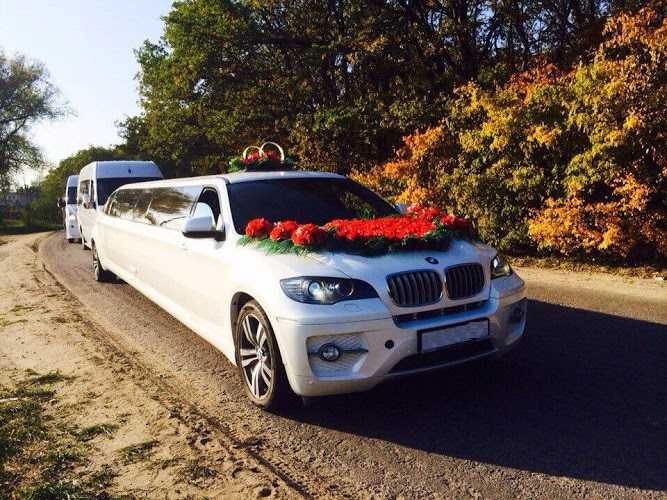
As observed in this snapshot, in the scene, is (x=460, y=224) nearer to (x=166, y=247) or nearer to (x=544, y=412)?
(x=544, y=412)

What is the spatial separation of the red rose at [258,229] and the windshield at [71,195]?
17394mm

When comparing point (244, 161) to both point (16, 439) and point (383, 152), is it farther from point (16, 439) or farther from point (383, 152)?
point (383, 152)

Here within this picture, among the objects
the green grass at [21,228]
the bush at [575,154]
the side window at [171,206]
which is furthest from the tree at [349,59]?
the green grass at [21,228]

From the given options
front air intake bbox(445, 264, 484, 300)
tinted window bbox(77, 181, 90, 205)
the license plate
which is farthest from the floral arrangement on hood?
tinted window bbox(77, 181, 90, 205)

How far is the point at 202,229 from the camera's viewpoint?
186 inches

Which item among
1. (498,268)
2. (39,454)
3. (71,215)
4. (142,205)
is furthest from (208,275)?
(71,215)

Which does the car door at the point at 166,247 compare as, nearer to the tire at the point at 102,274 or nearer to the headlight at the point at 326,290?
the headlight at the point at 326,290

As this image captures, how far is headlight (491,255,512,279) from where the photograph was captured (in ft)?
14.4

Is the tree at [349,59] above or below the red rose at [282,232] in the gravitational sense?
above

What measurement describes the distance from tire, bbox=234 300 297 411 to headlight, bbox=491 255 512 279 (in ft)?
5.60

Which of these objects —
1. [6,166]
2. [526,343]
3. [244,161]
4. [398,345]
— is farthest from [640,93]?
[6,166]

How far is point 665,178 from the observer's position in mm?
8438

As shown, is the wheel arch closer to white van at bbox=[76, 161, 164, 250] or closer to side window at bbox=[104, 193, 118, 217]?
side window at bbox=[104, 193, 118, 217]

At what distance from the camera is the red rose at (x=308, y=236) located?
4086 mm
